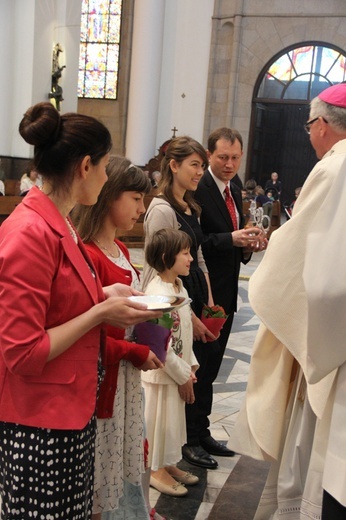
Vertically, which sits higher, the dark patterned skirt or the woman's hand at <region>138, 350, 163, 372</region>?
the woman's hand at <region>138, 350, 163, 372</region>

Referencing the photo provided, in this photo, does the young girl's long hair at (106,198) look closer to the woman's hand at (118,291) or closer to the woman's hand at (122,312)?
the woman's hand at (118,291)

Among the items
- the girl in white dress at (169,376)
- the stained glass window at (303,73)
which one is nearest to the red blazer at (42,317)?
the girl in white dress at (169,376)

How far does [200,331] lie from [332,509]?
174 centimetres

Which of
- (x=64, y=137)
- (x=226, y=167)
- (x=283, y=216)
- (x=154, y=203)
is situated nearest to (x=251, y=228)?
(x=226, y=167)

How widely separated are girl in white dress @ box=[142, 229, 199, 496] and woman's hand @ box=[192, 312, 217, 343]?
0.19 m

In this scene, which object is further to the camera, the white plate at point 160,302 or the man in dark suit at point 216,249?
the man in dark suit at point 216,249

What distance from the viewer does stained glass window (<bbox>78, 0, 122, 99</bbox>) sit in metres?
20.9

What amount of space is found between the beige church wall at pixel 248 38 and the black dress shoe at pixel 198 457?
1651 cm

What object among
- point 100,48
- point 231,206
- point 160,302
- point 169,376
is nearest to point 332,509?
point 160,302

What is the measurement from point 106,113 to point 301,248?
1940 centimetres

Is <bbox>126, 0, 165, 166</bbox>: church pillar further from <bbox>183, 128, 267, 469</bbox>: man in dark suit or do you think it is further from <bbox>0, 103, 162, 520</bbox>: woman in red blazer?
<bbox>0, 103, 162, 520</bbox>: woman in red blazer

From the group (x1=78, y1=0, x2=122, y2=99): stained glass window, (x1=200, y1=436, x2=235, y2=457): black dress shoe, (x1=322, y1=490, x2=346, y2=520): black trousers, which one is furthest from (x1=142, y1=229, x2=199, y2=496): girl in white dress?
(x1=78, y1=0, x2=122, y2=99): stained glass window

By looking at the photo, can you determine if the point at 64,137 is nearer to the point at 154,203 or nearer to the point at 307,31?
the point at 154,203

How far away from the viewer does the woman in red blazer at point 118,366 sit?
2.34 m
